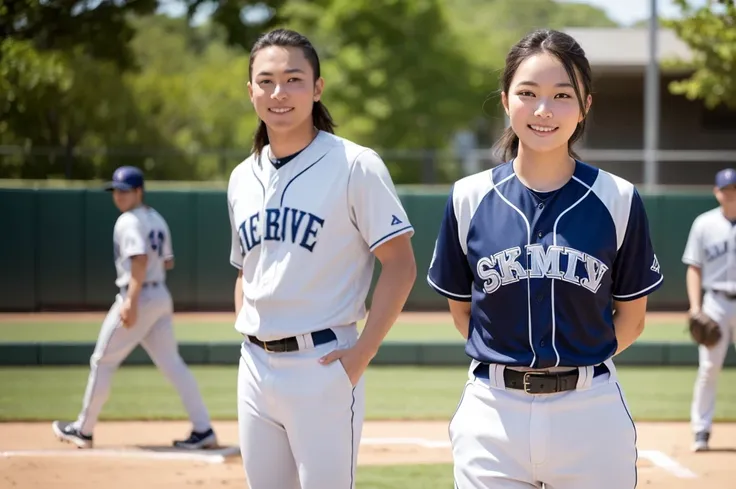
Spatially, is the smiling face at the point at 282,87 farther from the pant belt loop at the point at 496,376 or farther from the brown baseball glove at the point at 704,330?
the brown baseball glove at the point at 704,330

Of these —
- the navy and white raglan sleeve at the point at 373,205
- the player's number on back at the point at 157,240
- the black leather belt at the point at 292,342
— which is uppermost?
the navy and white raglan sleeve at the point at 373,205

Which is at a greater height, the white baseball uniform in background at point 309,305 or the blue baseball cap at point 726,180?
the blue baseball cap at point 726,180

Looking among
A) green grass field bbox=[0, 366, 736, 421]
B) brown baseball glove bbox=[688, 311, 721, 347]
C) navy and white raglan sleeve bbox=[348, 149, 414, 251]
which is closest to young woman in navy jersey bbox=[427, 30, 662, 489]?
navy and white raglan sleeve bbox=[348, 149, 414, 251]

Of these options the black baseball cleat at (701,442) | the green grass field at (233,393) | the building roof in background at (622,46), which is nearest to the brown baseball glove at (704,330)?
the black baseball cleat at (701,442)

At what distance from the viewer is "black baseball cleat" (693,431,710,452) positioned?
845 centimetres

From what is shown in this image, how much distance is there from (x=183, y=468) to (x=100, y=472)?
21.3 inches

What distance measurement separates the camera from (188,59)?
109 meters

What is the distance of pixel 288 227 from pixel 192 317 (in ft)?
46.0

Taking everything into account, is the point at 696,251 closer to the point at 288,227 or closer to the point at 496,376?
the point at 288,227

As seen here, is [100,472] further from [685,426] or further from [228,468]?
[685,426]

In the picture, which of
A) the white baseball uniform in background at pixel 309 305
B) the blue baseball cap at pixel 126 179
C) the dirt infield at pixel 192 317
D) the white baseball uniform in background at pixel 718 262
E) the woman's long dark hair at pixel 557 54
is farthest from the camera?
the dirt infield at pixel 192 317

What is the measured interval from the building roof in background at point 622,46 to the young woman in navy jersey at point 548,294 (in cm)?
2664

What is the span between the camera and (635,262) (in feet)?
11.1

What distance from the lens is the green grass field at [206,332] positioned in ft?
49.1
